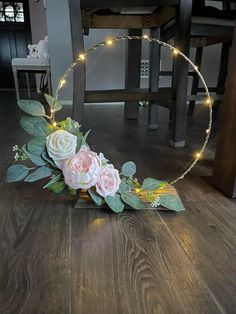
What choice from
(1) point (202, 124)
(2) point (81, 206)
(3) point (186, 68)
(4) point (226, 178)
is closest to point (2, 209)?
(2) point (81, 206)

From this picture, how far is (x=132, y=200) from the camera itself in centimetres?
68

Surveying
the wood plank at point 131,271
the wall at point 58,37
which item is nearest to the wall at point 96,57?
the wall at point 58,37

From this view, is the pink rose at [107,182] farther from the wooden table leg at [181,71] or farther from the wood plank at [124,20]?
the wood plank at [124,20]

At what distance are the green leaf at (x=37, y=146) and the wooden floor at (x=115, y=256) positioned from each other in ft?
0.50

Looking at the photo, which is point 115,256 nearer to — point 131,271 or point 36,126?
point 131,271

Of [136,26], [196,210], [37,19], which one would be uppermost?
[37,19]

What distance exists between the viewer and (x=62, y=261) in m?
0.51

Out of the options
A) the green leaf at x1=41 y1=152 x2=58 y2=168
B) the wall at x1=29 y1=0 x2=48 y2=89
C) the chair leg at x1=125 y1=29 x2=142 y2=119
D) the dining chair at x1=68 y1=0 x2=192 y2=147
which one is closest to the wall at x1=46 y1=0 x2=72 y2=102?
the chair leg at x1=125 y1=29 x2=142 y2=119

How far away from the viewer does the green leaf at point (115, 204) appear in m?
0.67

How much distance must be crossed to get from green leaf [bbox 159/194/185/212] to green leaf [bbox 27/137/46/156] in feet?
1.07

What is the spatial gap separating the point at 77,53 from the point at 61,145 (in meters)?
0.65

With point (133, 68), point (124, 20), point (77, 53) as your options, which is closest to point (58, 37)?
point (133, 68)

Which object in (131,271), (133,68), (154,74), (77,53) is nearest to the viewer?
(131,271)

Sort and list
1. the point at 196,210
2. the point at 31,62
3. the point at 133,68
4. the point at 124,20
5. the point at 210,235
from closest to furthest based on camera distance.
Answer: the point at 210,235 → the point at 196,210 → the point at 124,20 → the point at 133,68 → the point at 31,62
